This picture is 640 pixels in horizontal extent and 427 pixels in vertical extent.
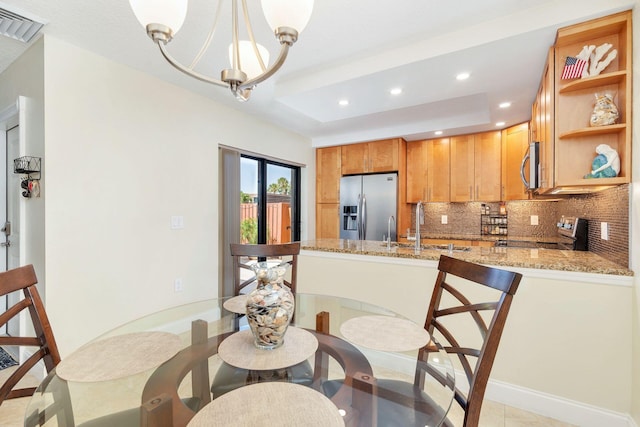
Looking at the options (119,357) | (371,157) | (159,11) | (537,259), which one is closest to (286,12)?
(159,11)

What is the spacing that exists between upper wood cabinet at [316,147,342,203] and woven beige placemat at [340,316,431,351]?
11.3 feet

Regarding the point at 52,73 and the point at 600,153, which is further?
the point at 52,73

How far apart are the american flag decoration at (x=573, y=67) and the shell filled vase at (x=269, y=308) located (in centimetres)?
204

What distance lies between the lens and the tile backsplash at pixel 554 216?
174 cm

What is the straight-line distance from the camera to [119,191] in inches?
94.7

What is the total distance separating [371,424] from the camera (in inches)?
31.6

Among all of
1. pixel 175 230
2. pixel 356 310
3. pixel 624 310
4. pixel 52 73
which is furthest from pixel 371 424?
pixel 52 73

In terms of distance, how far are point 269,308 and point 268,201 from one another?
3.25m

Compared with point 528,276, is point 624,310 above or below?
below

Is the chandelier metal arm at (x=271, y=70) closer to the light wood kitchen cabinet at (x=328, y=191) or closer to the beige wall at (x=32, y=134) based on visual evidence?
the beige wall at (x=32, y=134)

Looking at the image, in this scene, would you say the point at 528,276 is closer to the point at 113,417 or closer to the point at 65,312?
the point at 113,417

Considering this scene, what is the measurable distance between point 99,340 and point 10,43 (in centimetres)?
241

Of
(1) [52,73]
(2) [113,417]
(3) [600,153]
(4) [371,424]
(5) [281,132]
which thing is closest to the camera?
(4) [371,424]

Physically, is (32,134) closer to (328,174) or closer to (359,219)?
(328,174)
